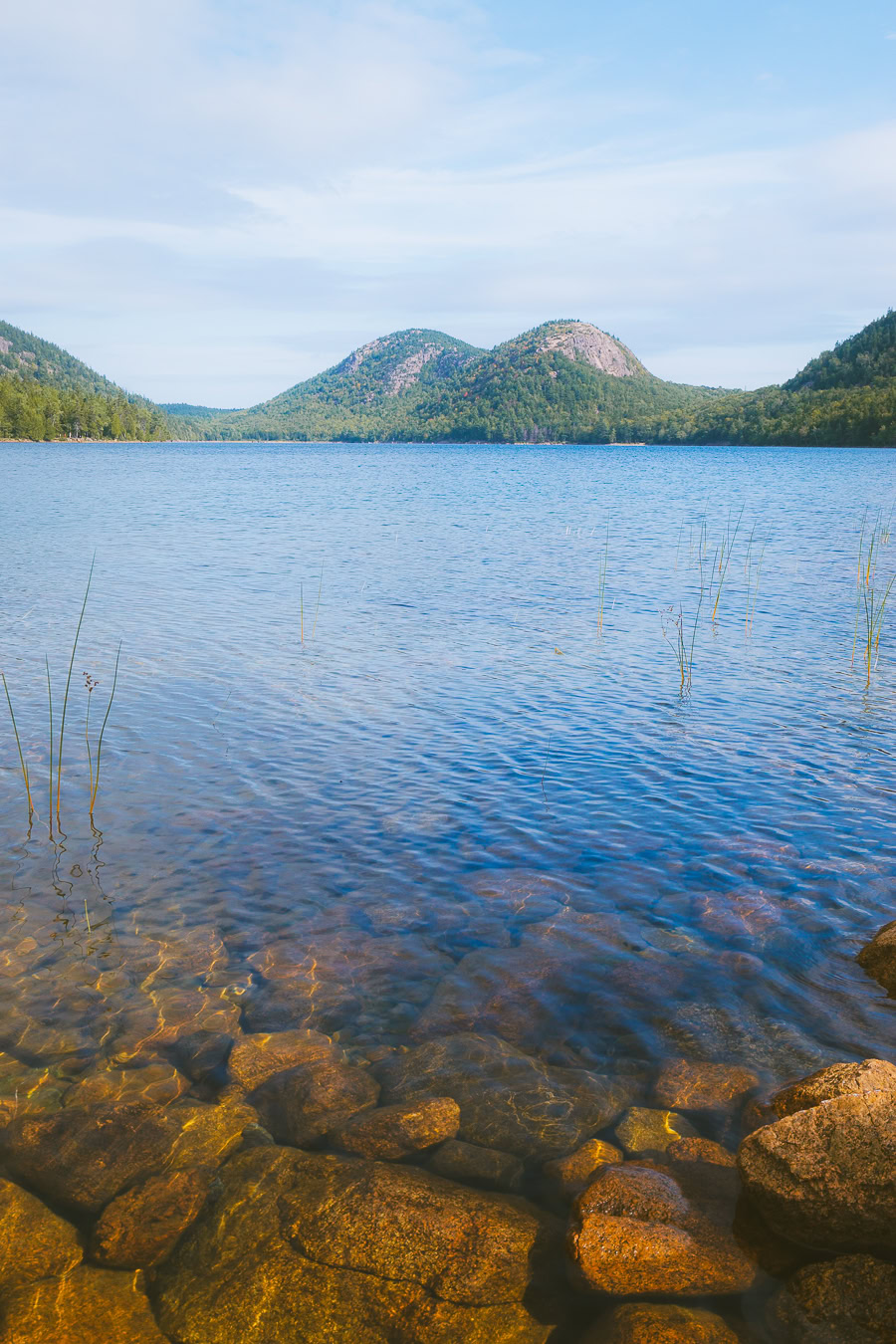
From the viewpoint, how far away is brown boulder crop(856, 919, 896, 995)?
7680 millimetres

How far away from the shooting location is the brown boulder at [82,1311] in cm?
453

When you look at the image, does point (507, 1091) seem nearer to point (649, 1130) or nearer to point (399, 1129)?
point (399, 1129)

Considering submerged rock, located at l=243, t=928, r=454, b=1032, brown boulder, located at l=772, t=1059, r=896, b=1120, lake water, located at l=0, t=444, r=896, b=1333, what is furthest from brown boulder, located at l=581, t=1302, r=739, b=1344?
submerged rock, located at l=243, t=928, r=454, b=1032

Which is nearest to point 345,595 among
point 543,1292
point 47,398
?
point 543,1292

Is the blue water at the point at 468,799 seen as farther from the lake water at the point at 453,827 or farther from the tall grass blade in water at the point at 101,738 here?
the tall grass blade in water at the point at 101,738

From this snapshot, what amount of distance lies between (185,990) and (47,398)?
219 m

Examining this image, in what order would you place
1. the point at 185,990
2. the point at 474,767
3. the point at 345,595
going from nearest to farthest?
the point at 185,990 → the point at 474,767 → the point at 345,595

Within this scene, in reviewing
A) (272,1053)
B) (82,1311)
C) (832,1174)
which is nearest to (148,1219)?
(82,1311)

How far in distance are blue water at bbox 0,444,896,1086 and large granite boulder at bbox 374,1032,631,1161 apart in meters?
0.39

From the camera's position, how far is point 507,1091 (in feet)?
21.3

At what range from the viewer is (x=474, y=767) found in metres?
13.0

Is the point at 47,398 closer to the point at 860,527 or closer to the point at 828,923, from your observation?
the point at 860,527

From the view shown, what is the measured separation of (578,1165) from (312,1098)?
2033 mm

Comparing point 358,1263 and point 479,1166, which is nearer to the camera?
point 358,1263
